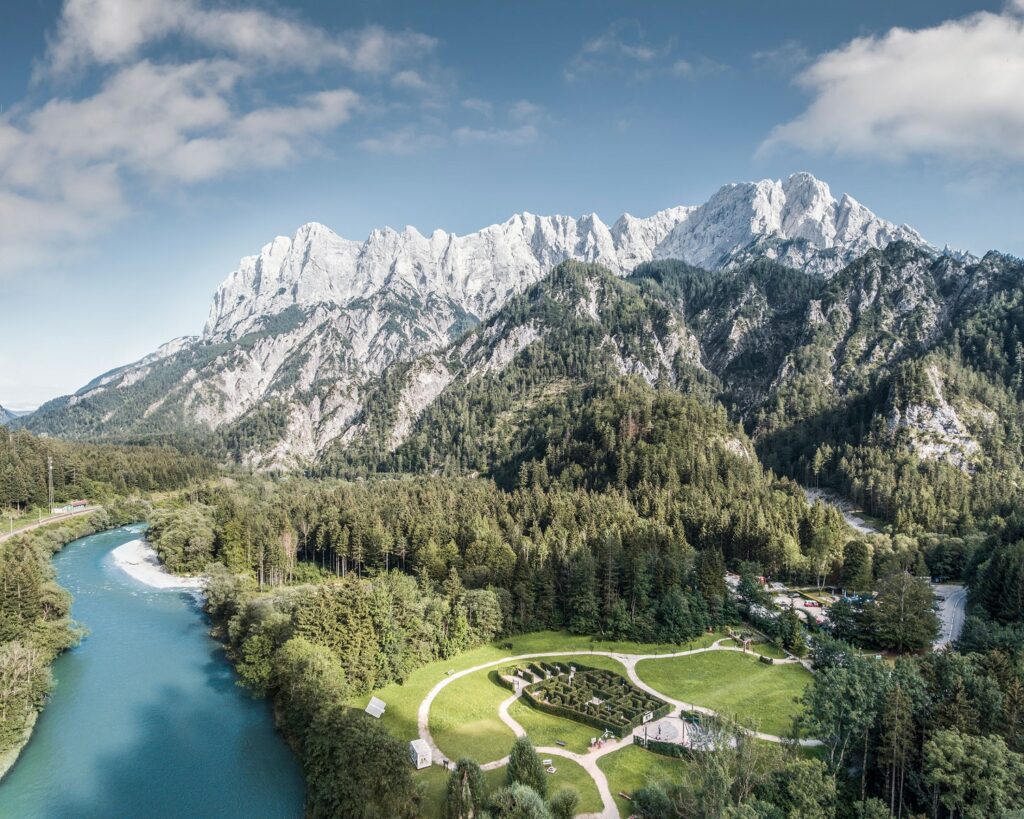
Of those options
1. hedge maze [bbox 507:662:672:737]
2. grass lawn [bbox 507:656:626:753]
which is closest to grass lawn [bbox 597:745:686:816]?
grass lawn [bbox 507:656:626:753]

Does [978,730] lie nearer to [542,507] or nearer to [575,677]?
[575,677]

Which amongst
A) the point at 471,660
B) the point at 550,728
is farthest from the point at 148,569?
→ the point at 550,728

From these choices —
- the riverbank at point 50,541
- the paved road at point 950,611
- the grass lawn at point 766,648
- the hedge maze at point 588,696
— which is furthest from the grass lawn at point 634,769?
the riverbank at point 50,541

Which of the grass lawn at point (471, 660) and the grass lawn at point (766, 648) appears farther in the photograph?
the grass lawn at point (766, 648)

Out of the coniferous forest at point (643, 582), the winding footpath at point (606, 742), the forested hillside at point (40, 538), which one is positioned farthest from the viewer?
the forested hillside at point (40, 538)

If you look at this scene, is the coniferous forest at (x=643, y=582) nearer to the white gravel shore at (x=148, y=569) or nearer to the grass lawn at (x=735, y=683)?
the white gravel shore at (x=148, y=569)

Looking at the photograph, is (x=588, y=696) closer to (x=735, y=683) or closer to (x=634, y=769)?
(x=634, y=769)
